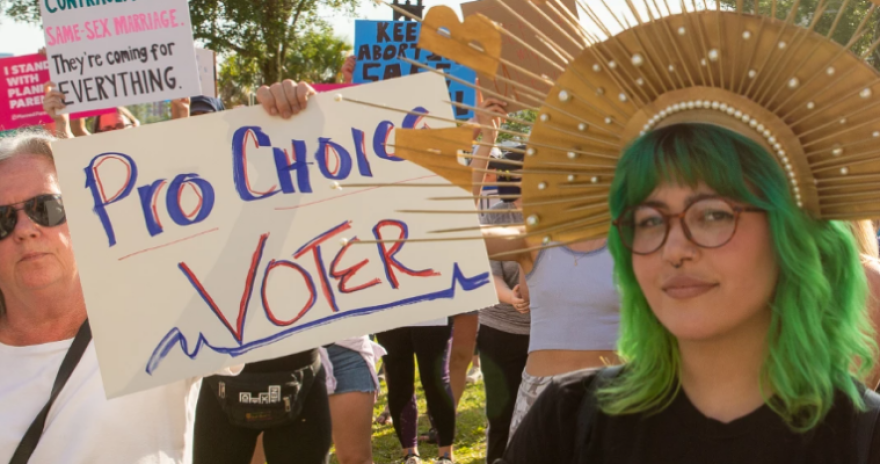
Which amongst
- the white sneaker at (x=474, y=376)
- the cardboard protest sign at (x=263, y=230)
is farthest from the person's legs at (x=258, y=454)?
the white sneaker at (x=474, y=376)

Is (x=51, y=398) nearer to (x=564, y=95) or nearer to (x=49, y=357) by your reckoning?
(x=49, y=357)

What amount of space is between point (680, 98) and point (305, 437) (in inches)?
99.6

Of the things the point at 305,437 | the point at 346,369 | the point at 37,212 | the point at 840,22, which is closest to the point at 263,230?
the point at 37,212

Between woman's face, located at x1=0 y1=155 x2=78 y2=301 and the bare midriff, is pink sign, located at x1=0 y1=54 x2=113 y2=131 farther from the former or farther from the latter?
the bare midriff

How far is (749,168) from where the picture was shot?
Result: 1539 mm

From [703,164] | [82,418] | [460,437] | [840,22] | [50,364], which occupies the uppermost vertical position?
[840,22]

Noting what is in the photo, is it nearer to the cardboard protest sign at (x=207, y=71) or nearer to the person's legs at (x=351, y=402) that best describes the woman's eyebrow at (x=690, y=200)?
the person's legs at (x=351, y=402)

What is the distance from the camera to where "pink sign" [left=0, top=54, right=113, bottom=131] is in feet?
21.4

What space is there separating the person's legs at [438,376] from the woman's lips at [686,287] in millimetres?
3636

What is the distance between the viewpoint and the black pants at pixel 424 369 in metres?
5.21

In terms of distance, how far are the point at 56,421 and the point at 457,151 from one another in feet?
4.53

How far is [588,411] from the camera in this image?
172 centimetres

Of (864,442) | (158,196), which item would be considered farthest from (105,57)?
(864,442)

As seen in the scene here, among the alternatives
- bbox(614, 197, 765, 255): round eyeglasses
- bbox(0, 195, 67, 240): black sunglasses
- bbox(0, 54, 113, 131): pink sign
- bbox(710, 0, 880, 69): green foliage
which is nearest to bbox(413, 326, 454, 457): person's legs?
bbox(710, 0, 880, 69): green foliage
